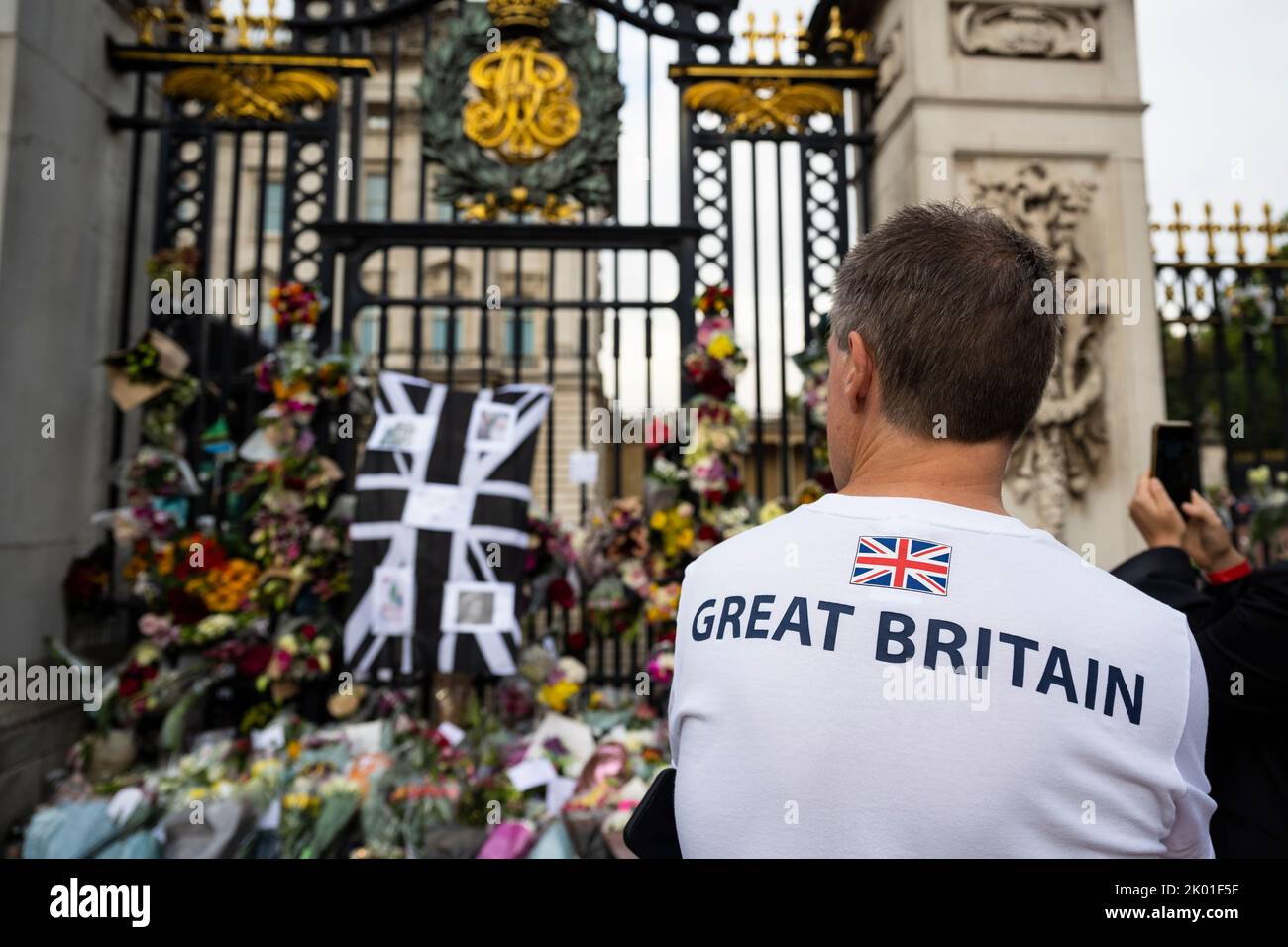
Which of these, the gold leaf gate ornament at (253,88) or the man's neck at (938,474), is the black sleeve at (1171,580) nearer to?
the man's neck at (938,474)

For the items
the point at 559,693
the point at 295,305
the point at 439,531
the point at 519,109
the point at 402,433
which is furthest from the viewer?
the point at 519,109

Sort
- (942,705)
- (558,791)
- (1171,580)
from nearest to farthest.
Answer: (942,705) → (1171,580) → (558,791)

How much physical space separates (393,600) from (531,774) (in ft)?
4.19

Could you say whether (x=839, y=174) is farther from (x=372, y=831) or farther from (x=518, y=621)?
(x=372, y=831)

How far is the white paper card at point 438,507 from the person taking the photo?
4207mm

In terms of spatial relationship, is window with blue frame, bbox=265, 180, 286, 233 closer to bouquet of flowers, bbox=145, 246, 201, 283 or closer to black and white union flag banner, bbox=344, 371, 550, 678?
bouquet of flowers, bbox=145, 246, 201, 283

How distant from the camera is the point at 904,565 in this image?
84 cm

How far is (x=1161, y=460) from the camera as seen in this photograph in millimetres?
2070

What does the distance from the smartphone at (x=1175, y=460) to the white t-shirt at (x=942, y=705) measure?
141 centimetres

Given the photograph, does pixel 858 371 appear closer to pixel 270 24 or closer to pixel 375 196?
pixel 270 24

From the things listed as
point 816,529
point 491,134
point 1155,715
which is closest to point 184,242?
point 491,134

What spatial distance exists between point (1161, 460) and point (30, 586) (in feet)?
16.9

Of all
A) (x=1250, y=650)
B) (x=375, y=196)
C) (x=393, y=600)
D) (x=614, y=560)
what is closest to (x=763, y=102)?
(x=614, y=560)

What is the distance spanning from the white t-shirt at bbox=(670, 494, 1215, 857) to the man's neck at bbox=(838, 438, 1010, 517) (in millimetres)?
53
